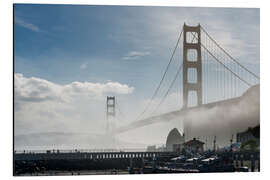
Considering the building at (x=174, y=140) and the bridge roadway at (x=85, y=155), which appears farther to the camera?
the building at (x=174, y=140)

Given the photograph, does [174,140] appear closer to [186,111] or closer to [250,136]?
[186,111]

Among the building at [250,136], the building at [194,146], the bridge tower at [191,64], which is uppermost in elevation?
the bridge tower at [191,64]

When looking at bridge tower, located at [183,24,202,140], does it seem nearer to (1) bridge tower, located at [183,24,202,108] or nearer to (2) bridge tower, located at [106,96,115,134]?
(1) bridge tower, located at [183,24,202,108]

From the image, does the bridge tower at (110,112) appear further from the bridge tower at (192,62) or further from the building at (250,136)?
the building at (250,136)

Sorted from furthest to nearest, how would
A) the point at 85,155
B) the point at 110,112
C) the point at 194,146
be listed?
1. the point at 85,155
2. the point at 194,146
3. the point at 110,112

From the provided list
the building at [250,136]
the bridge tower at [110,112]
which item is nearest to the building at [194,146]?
the building at [250,136]

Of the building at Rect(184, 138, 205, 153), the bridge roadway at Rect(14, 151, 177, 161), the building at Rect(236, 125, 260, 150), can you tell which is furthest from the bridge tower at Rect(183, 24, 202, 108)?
the bridge roadway at Rect(14, 151, 177, 161)

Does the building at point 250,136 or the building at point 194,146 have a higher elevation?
the building at point 250,136

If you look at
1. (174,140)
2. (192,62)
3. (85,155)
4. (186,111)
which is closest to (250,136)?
(186,111)
